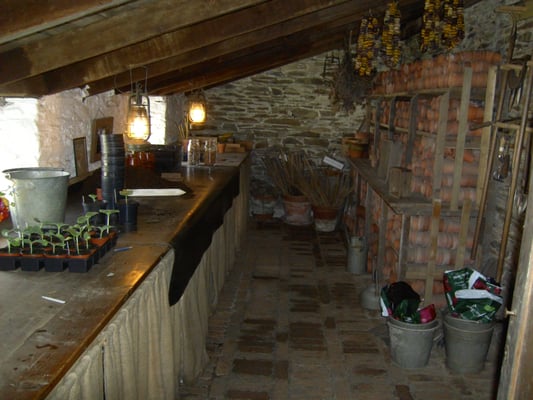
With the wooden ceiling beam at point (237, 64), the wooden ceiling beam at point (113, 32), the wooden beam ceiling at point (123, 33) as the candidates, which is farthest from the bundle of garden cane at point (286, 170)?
the wooden ceiling beam at point (113, 32)

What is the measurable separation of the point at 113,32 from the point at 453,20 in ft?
8.83

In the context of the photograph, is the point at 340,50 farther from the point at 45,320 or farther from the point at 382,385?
the point at 45,320

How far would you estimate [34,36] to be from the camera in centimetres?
258

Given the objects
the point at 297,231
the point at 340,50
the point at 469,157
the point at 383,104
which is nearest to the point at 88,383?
the point at 469,157

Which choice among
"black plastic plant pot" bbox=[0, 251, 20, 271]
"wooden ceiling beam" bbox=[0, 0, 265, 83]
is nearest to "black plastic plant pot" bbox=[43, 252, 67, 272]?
"black plastic plant pot" bbox=[0, 251, 20, 271]

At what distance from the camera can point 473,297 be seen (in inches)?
136

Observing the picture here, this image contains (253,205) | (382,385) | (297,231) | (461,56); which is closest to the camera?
(382,385)

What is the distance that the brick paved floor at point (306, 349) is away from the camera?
329cm

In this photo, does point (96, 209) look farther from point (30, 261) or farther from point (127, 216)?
point (30, 261)

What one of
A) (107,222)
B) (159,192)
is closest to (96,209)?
(107,222)

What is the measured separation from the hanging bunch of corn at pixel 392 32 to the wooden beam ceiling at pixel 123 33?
29 centimetres

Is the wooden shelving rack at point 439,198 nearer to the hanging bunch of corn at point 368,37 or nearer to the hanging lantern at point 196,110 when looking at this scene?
the hanging bunch of corn at point 368,37

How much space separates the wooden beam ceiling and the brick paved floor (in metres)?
2.18

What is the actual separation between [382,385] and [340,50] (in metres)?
5.76
